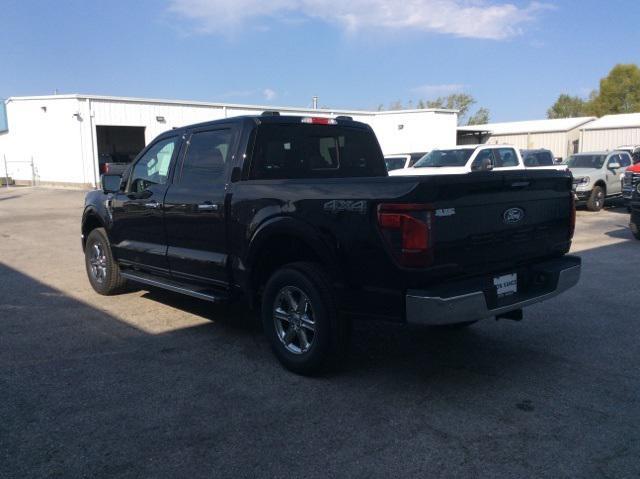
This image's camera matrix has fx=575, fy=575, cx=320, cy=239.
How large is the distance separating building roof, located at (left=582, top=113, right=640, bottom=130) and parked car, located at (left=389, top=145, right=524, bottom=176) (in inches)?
Answer: 1156

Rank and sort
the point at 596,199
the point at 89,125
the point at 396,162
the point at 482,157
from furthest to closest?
1. the point at 89,125
2. the point at 396,162
3. the point at 596,199
4. the point at 482,157

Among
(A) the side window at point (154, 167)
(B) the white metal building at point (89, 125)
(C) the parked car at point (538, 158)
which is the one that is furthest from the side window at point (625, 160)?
(B) the white metal building at point (89, 125)

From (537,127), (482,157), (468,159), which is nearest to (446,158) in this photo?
(468,159)

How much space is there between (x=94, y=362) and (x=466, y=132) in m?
43.4

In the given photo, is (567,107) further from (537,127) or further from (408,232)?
(408,232)

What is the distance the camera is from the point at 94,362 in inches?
189

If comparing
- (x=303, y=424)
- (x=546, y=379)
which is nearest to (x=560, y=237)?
(x=546, y=379)

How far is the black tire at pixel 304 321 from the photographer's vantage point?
13.5 feet

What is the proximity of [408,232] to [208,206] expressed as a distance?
2172mm

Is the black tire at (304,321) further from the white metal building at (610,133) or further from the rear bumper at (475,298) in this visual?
the white metal building at (610,133)

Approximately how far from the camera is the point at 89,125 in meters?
27.1

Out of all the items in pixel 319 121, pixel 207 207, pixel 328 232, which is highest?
pixel 319 121

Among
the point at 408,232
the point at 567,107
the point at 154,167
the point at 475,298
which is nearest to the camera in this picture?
the point at 408,232

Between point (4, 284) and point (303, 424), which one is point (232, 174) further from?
point (4, 284)
